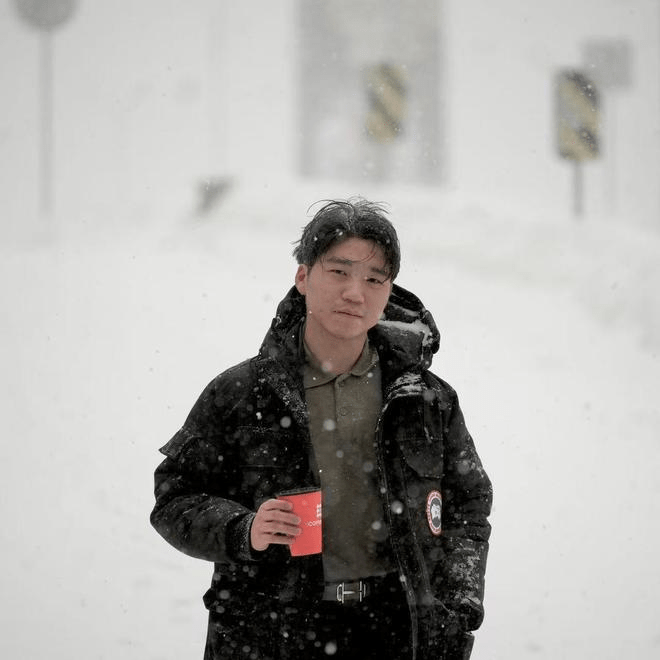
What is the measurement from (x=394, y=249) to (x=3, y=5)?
1385 centimetres

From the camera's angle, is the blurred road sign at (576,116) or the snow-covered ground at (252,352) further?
the blurred road sign at (576,116)

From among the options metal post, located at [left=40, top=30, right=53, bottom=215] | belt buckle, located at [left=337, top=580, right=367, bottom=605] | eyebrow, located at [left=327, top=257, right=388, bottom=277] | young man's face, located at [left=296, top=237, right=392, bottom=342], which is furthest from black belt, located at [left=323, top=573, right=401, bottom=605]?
metal post, located at [left=40, top=30, right=53, bottom=215]

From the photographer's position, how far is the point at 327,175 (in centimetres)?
1725

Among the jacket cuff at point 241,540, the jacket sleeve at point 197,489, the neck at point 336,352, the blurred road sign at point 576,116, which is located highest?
the blurred road sign at point 576,116

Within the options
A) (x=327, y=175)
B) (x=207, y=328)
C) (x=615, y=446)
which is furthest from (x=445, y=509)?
(x=327, y=175)

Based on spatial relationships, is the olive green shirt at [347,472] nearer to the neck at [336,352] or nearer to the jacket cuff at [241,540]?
the neck at [336,352]

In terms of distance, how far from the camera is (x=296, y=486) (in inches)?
85.4

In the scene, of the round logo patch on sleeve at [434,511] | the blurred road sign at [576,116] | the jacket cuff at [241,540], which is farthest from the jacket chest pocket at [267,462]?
the blurred road sign at [576,116]

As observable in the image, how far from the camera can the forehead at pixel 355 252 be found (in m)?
2.31

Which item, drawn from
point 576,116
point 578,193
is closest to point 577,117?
point 576,116

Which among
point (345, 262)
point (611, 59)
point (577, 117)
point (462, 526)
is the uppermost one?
point (611, 59)

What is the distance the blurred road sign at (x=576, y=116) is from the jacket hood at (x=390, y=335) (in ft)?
26.2

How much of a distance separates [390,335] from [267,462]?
0.51 metres

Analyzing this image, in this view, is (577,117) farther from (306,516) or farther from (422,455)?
(306,516)
